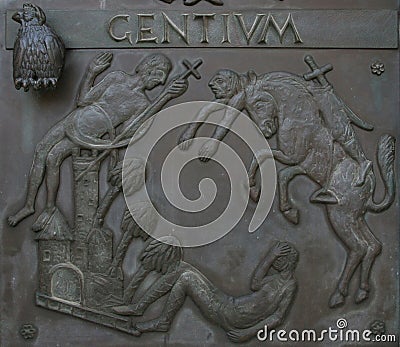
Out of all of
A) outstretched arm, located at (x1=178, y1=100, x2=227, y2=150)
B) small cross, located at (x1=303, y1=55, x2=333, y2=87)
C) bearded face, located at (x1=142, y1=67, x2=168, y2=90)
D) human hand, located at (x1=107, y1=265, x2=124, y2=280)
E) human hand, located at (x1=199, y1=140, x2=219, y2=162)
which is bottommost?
human hand, located at (x1=107, y1=265, x2=124, y2=280)

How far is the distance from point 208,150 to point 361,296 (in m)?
0.98

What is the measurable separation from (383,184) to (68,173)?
148 cm

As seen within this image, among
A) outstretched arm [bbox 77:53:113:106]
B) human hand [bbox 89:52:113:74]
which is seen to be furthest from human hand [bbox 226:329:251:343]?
human hand [bbox 89:52:113:74]

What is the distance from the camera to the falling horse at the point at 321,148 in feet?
11.6

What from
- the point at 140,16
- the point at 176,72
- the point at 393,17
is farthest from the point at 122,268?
the point at 393,17

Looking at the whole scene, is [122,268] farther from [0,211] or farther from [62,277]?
[0,211]

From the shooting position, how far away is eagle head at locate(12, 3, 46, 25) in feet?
11.4

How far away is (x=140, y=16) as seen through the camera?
142 inches

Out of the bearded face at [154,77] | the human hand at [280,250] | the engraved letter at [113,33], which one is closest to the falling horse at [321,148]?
the human hand at [280,250]

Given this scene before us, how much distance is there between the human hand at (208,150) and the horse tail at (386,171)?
77cm

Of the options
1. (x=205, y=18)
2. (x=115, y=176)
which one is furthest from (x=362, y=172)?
(x=115, y=176)

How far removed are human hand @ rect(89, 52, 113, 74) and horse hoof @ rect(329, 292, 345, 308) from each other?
151cm

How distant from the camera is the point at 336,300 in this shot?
3523mm

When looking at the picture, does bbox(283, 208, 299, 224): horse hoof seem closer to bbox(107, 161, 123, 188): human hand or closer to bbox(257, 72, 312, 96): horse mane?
bbox(257, 72, 312, 96): horse mane
